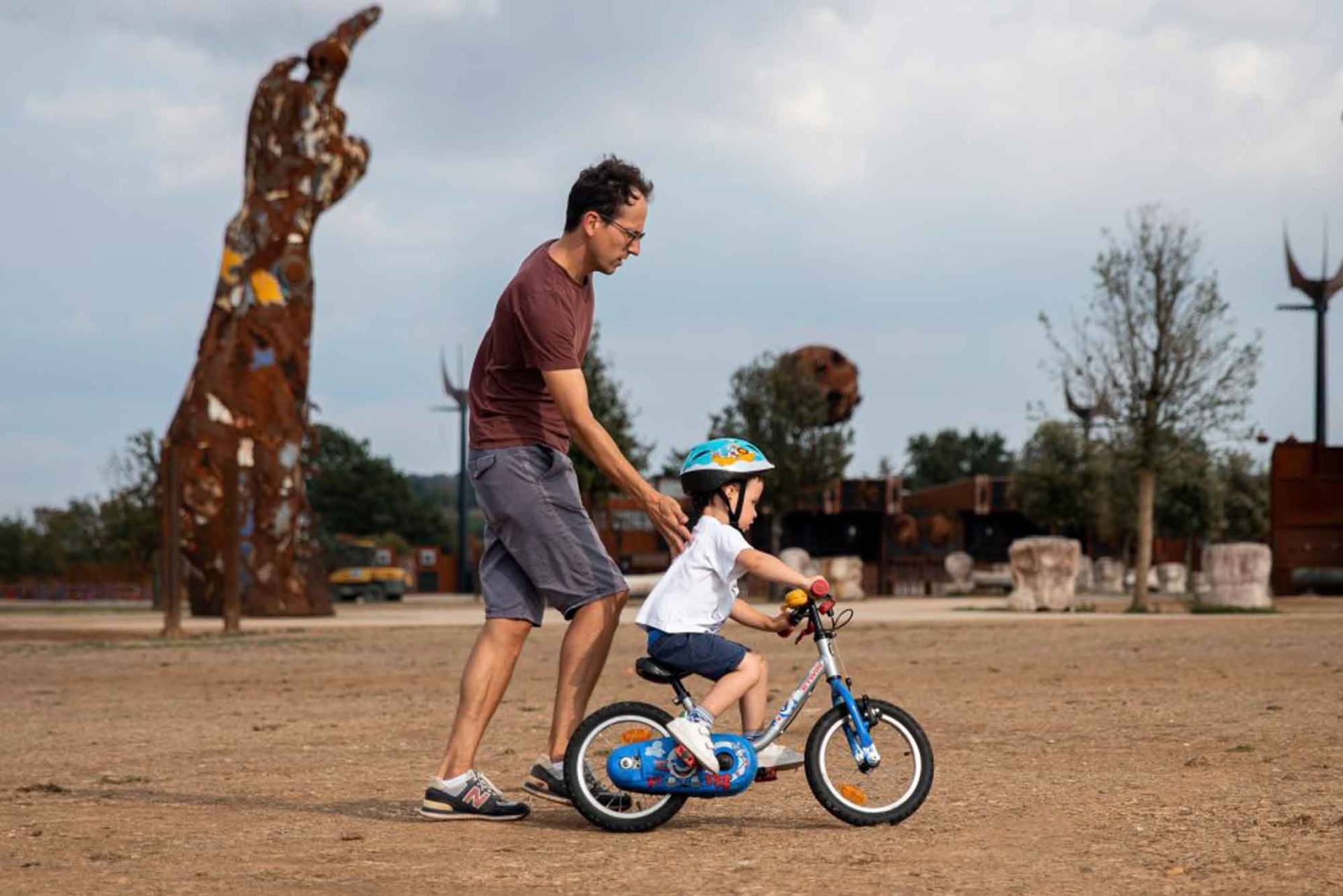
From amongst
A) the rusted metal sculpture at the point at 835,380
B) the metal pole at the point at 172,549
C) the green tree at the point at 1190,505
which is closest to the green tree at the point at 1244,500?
the green tree at the point at 1190,505

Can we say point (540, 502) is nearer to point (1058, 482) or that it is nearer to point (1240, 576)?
point (1240, 576)

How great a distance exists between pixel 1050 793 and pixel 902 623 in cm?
1802

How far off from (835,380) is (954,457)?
72.6m

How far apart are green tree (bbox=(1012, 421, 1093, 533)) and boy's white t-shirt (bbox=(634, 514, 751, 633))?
161ft

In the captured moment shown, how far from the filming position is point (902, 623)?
24.2 m

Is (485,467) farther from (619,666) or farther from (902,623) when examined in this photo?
(902,623)

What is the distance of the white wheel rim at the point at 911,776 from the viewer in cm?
557

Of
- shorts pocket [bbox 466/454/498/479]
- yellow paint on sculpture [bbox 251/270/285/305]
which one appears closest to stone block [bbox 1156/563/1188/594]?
yellow paint on sculpture [bbox 251/270/285/305]

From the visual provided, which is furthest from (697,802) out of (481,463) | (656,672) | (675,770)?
(481,463)

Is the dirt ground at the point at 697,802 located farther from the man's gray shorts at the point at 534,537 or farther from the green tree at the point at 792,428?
the green tree at the point at 792,428

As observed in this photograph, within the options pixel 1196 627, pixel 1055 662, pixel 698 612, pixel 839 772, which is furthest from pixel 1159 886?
pixel 1196 627

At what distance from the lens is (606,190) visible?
5.81m

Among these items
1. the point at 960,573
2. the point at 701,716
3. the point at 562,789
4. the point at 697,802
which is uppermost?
the point at 960,573

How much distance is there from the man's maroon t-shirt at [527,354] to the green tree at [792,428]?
132 feet
